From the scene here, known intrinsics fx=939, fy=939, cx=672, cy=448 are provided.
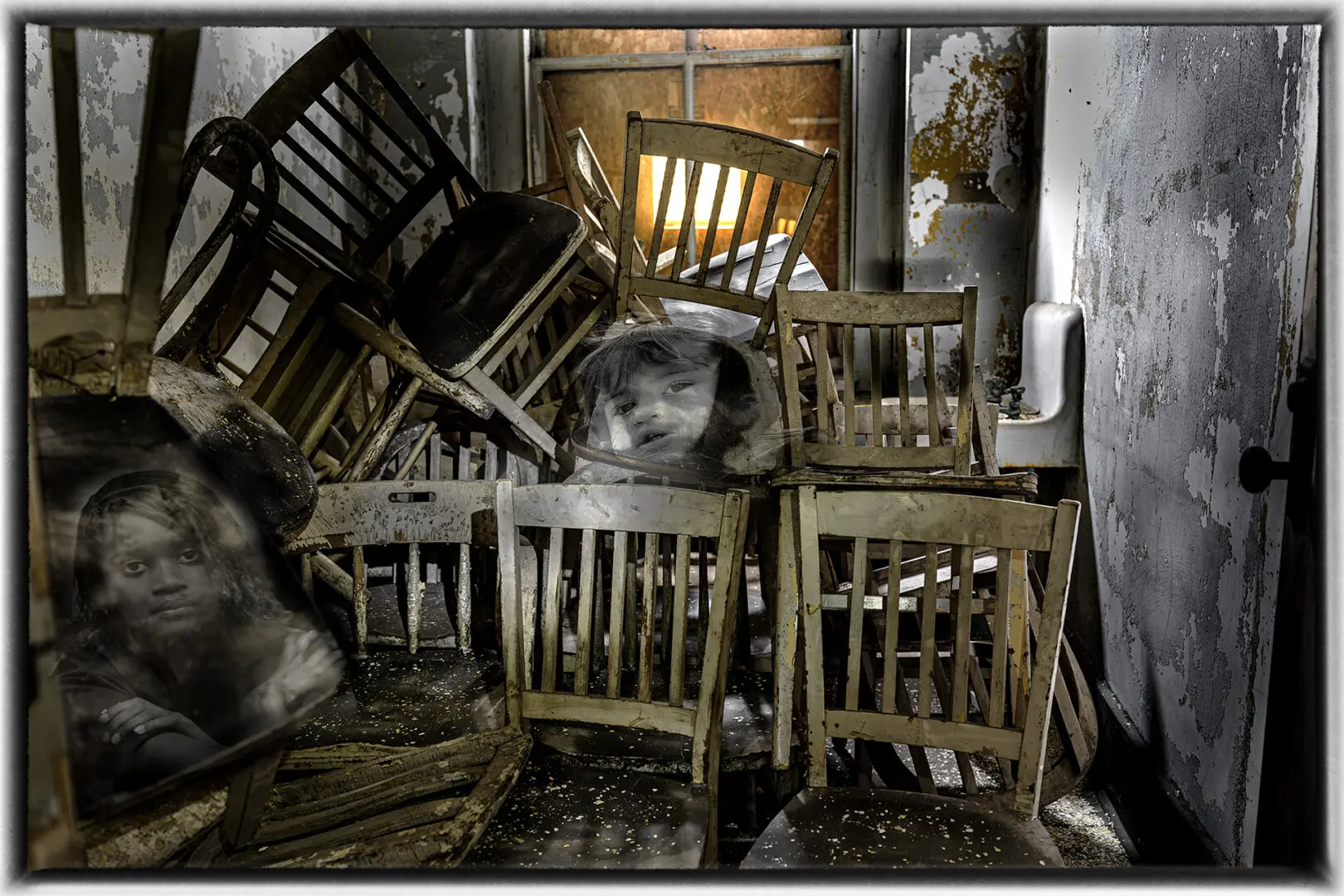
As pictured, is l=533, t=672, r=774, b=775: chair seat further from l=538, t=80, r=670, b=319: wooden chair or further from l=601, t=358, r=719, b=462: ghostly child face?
l=538, t=80, r=670, b=319: wooden chair

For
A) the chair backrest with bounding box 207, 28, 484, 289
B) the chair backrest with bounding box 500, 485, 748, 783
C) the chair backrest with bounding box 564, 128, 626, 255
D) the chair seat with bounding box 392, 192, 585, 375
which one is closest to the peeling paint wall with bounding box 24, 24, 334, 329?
the chair backrest with bounding box 207, 28, 484, 289

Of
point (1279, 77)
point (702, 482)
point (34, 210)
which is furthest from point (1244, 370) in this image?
point (34, 210)

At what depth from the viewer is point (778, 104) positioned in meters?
3.70

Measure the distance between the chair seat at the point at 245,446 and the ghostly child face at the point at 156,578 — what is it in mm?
199

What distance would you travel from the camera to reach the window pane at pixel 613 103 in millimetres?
3693

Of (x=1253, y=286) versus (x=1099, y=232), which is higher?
(x=1099, y=232)

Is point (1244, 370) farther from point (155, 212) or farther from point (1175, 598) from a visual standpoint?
point (155, 212)

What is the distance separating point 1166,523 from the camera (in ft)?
6.49

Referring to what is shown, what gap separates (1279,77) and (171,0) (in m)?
1.53

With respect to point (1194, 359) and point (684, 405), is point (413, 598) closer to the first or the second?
point (684, 405)

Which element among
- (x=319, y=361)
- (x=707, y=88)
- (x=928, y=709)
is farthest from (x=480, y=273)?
(x=707, y=88)

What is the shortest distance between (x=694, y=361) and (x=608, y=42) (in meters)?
1.95

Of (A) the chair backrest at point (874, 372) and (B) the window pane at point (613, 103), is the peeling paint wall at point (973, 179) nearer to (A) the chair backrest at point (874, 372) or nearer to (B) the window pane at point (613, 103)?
(B) the window pane at point (613, 103)

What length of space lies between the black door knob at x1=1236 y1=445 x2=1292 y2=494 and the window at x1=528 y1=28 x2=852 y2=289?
8.69 feet
